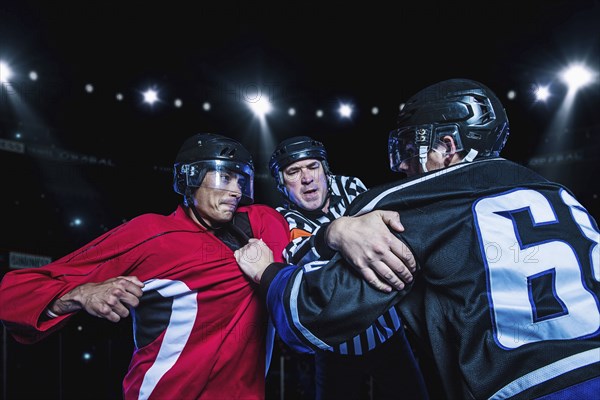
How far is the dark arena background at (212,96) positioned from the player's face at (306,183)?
2.61 metres

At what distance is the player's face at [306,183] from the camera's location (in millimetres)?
2833

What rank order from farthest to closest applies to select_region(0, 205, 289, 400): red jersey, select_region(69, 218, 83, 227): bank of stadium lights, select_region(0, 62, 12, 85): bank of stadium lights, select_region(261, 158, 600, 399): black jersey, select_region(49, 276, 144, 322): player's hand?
select_region(69, 218, 83, 227): bank of stadium lights < select_region(0, 62, 12, 85): bank of stadium lights < select_region(0, 205, 289, 400): red jersey < select_region(49, 276, 144, 322): player's hand < select_region(261, 158, 600, 399): black jersey

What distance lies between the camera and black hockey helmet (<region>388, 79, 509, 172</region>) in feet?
5.90

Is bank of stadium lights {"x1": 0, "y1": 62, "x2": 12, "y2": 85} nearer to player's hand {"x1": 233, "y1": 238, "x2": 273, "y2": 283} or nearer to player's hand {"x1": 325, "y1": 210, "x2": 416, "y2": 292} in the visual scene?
player's hand {"x1": 233, "y1": 238, "x2": 273, "y2": 283}

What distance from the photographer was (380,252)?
1376 millimetres

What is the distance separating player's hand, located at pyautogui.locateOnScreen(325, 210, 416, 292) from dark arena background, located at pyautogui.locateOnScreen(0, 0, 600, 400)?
152 inches

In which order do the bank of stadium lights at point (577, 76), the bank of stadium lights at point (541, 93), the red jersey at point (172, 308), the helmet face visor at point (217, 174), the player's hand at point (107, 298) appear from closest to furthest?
the player's hand at point (107, 298) < the red jersey at point (172, 308) < the helmet face visor at point (217, 174) < the bank of stadium lights at point (577, 76) < the bank of stadium lights at point (541, 93)

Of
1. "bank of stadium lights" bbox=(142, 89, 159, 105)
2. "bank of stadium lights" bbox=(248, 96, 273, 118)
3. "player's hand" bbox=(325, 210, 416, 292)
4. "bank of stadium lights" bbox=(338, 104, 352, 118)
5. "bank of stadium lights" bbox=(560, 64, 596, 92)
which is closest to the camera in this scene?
"player's hand" bbox=(325, 210, 416, 292)

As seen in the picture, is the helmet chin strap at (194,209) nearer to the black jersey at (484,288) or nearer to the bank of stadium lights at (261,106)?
the black jersey at (484,288)

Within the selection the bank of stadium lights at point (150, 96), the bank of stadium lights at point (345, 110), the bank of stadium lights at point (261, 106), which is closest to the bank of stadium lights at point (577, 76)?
Result: the bank of stadium lights at point (345, 110)

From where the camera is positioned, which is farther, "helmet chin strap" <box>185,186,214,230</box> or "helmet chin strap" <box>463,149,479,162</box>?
"helmet chin strap" <box>185,186,214,230</box>

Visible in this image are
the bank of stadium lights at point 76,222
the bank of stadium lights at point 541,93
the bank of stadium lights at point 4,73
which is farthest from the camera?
the bank of stadium lights at point 76,222

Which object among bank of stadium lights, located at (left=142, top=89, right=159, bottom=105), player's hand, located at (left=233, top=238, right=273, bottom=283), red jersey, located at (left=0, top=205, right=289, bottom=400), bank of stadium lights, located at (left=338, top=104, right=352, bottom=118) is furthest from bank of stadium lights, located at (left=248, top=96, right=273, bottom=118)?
player's hand, located at (left=233, top=238, right=273, bottom=283)

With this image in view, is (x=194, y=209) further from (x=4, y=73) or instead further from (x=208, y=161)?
(x=4, y=73)
